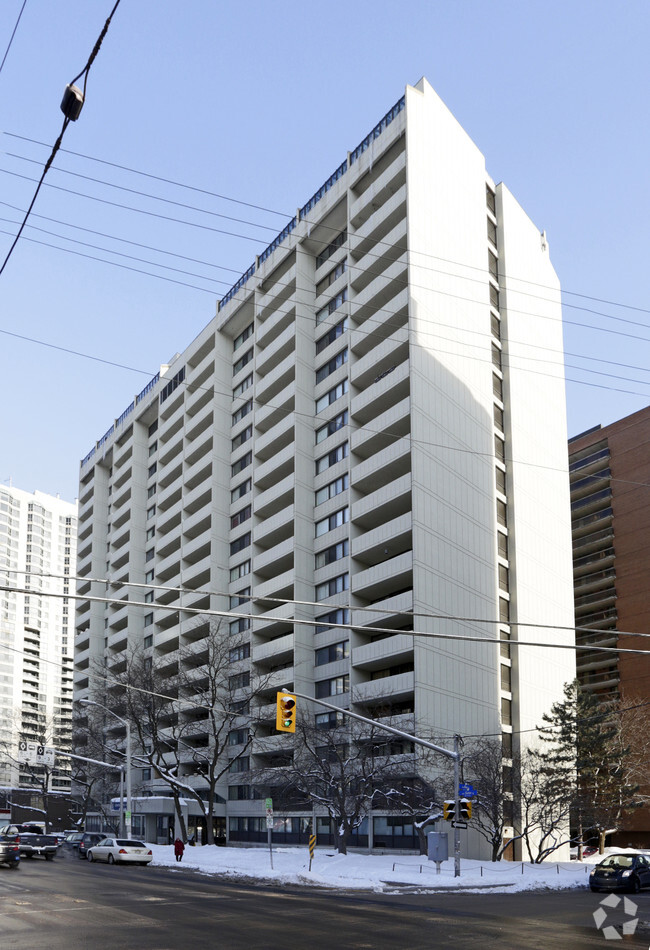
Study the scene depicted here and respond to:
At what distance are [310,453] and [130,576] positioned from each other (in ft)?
126

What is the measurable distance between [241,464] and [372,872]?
5243 cm

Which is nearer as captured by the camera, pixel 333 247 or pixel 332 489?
pixel 332 489

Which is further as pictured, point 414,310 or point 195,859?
point 414,310

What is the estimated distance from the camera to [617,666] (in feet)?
349

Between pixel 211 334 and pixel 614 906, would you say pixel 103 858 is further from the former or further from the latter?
pixel 211 334

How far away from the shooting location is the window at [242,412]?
294ft

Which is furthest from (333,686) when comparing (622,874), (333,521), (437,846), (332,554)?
(622,874)

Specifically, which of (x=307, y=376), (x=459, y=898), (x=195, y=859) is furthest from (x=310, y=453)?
(x=459, y=898)

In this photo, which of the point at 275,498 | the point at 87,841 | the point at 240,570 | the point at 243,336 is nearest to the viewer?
the point at 87,841

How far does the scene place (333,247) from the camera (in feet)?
263

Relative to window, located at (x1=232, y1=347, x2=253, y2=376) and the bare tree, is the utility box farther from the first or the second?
window, located at (x1=232, y1=347, x2=253, y2=376)

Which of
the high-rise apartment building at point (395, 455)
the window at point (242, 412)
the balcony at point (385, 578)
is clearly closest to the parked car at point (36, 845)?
the high-rise apartment building at point (395, 455)

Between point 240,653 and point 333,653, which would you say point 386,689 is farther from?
point 240,653

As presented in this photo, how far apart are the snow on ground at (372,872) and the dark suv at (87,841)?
355 cm
